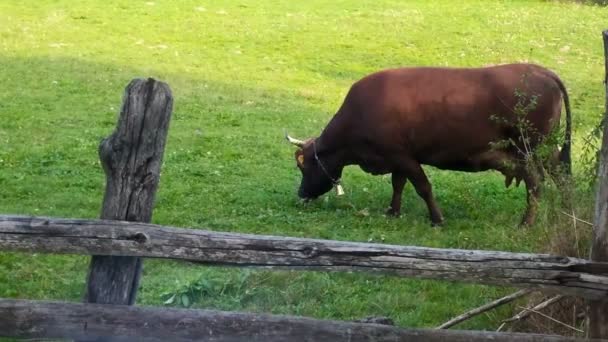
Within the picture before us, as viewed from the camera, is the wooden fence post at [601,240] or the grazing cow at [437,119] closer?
the wooden fence post at [601,240]

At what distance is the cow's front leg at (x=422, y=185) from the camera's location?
10.3 meters

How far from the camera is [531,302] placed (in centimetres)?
652

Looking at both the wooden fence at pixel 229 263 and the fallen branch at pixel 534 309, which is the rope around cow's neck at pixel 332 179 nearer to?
the fallen branch at pixel 534 309

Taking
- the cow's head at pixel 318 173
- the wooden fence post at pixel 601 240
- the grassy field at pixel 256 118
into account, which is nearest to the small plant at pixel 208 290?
the grassy field at pixel 256 118

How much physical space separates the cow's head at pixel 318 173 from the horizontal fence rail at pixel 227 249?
6.14 m

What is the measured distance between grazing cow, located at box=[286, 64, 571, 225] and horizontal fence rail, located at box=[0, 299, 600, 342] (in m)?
5.24

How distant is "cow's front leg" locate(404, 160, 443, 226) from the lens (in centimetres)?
1031

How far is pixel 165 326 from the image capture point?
4801 mm

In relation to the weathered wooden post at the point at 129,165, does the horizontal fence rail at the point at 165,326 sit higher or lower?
lower

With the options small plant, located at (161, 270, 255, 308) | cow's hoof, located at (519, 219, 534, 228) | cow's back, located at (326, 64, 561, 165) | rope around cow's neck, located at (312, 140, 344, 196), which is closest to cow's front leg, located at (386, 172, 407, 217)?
cow's back, located at (326, 64, 561, 165)

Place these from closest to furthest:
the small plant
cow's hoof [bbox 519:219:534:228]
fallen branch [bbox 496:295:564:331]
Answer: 1. fallen branch [bbox 496:295:564:331]
2. the small plant
3. cow's hoof [bbox 519:219:534:228]

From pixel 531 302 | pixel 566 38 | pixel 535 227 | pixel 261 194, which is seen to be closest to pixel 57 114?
pixel 261 194

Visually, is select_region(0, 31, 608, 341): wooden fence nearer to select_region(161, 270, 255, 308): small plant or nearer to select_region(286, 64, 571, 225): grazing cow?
select_region(161, 270, 255, 308): small plant

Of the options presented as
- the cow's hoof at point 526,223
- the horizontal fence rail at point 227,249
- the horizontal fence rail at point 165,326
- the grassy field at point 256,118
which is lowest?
the grassy field at point 256,118
